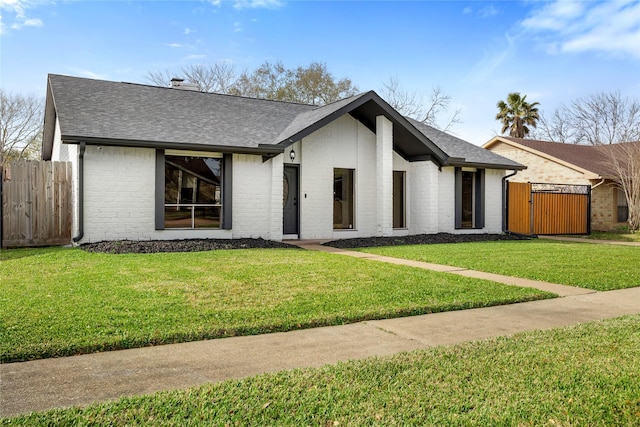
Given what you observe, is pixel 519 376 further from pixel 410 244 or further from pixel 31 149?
pixel 31 149

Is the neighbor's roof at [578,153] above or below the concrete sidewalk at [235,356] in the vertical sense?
above

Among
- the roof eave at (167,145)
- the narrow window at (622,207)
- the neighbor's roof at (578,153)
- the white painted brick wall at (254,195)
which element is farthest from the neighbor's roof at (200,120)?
the narrow window at (622,207)

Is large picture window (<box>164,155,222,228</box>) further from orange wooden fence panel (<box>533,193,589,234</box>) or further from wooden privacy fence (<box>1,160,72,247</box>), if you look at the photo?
orange wooden fence panel (<box>533,193,589,234</box>)

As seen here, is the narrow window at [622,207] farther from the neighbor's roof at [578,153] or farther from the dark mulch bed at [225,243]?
the dark mulch bed at [225,243]

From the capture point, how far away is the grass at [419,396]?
281cm

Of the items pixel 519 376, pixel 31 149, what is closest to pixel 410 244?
pixel 519 376

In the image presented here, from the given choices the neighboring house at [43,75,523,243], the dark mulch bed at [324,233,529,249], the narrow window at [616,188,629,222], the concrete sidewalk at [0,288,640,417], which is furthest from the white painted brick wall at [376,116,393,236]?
the narrow window at [616,188,629,222]

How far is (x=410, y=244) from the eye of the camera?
539 inches

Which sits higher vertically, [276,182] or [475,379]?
[276,182]

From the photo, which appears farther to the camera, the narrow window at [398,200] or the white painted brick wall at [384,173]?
the narrow window at [398,200]

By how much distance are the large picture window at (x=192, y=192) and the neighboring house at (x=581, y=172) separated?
17027 millimetres

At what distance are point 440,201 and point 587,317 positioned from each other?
11470 millimetres

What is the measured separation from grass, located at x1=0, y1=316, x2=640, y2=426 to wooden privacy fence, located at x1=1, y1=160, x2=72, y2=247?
10.8m

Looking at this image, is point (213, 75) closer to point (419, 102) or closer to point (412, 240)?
point (419, 102)
